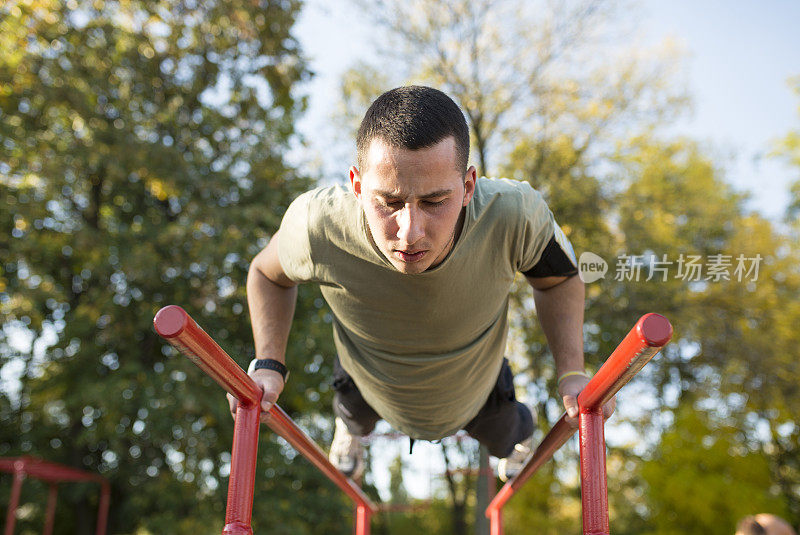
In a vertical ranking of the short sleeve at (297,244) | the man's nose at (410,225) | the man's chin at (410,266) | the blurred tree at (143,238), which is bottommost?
the man's chin at (410,266)

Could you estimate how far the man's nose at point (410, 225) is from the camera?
4.51 ft

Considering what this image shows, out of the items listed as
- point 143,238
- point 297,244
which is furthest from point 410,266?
point 143,238

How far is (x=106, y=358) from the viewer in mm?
10773

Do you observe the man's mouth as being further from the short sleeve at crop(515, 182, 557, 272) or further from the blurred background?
the blurred background

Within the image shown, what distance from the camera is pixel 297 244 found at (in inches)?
71.4

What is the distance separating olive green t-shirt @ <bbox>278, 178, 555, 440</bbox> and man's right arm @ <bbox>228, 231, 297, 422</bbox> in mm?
107

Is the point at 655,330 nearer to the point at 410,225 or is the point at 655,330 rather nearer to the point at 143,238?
the point at 410,225

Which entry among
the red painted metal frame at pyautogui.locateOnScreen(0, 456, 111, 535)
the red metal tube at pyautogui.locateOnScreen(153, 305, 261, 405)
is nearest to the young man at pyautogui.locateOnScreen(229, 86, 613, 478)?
the red metal tube at pyautogui.locateOnScreen(153, 305, 261, 405)

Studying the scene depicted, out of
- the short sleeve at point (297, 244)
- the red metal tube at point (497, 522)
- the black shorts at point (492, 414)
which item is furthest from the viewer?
the red metal tube at point (497, 522)

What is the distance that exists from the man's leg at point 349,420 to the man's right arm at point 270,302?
52 cm

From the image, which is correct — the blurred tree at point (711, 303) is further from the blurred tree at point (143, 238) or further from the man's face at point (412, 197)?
the man's face at point (412, 197)

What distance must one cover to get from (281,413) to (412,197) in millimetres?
727

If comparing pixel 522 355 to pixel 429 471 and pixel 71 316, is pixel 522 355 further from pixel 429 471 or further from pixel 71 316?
pixel 71 316

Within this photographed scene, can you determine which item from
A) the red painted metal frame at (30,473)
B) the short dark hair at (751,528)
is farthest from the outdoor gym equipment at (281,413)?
the red painted metal frame at (30,473)
